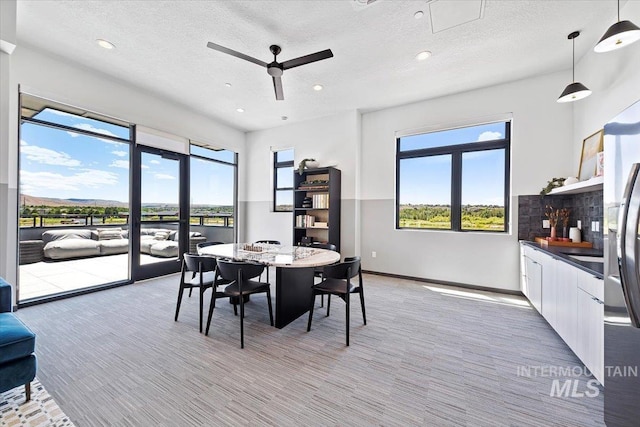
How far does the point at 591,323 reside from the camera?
1.83 m

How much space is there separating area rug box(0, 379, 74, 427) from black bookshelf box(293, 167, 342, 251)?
150 inches

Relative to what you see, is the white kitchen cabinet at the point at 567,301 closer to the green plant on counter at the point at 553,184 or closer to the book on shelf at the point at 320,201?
the green plant on counter at the point at 553,184

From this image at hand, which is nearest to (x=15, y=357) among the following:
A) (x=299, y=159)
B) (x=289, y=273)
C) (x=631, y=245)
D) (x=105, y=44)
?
(x=289, y=273)

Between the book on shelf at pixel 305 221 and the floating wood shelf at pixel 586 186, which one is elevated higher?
the floating wood shelf at pixel 586 186

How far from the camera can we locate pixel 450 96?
170 inches

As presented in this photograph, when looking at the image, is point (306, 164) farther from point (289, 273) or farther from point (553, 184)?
point (553, 184)

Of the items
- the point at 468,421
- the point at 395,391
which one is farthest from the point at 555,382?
the point at 395,391

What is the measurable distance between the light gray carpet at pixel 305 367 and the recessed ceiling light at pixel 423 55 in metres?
3.32

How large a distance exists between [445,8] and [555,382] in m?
3.40

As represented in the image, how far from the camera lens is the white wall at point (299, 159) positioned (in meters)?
5.05

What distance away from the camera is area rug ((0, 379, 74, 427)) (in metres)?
1.50

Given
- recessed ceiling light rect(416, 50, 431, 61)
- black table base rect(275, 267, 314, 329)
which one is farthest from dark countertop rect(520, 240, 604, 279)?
recessed ceiling light rect(416, 50, 431, 61)

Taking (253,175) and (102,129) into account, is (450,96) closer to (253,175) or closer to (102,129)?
(253,175)

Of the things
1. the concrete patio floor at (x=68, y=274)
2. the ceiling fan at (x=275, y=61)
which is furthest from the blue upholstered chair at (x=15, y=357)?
the ceiling fan at (x=275, y=61)
